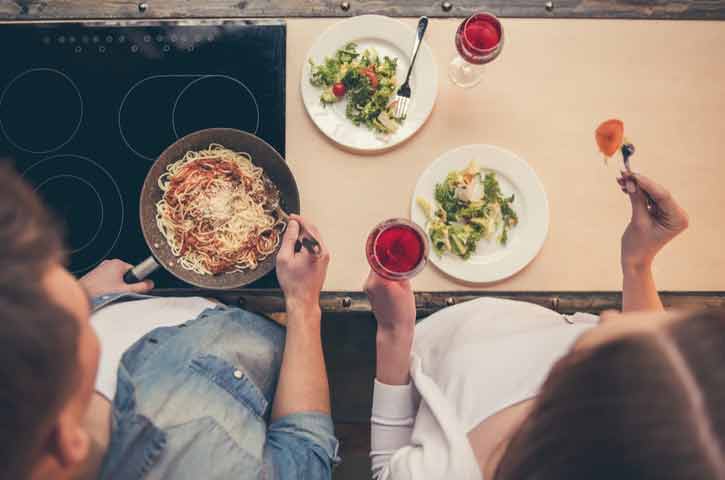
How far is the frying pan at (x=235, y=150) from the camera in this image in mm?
1377

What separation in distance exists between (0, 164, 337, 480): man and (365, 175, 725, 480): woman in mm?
227

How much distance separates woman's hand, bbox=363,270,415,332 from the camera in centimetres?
130

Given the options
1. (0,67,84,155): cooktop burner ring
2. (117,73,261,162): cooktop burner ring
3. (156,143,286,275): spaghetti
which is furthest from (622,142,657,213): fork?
(0,67,84,155): cooktop burner ring

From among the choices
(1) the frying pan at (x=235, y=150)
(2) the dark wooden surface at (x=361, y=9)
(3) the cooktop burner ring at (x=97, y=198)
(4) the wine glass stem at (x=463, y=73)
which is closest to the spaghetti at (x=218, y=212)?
(1) the frying pan at (x=235, y=150)

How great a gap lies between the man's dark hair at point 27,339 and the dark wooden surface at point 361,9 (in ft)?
3.40

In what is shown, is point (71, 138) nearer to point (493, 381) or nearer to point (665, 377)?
point (493, 381)

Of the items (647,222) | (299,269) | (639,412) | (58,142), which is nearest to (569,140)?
(647,222)

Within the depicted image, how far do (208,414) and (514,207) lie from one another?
101 cm

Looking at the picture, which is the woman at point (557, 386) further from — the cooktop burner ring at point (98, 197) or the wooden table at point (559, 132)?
the cooktop burner ring at point (98, 197)

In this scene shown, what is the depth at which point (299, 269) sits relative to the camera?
1375 mm

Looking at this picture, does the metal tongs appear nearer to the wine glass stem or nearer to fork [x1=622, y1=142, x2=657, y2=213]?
the wine glass stem

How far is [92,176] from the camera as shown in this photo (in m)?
1.54

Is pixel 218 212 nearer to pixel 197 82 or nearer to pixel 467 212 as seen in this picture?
pixel 197 82

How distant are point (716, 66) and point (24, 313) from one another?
190cm
